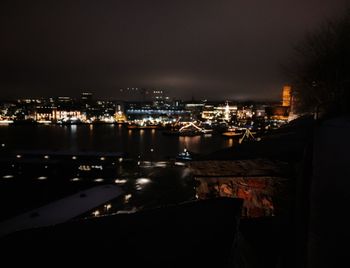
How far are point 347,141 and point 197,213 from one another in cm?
210

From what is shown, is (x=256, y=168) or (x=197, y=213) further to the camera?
(x=256, y=168)

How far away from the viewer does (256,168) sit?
6.03 ft

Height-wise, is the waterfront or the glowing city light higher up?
the glowing city light

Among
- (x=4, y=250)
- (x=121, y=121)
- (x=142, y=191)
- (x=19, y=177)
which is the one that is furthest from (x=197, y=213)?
(x=121, y=121)

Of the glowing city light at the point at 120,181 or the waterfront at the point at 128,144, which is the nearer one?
the glowing city light at the point at 120,181

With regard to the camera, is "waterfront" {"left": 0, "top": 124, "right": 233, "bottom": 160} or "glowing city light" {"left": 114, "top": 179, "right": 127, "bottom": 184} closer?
"glowing city light" {"left": 114, "top": 179, "right": 127, "bottom": 184}

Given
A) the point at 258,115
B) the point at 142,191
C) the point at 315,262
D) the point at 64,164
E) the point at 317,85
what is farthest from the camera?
the point at 258,115

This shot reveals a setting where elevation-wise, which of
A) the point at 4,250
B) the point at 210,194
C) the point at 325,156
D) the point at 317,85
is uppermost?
the point at 317,85

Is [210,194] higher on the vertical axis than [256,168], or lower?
lower

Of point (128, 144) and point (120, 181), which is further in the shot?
point (128, 144)

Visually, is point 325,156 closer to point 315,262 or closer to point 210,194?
point 210,194

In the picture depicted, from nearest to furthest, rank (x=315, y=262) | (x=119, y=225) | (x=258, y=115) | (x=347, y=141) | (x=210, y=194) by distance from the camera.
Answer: (x=315, y=262) < (x=119, y=225) < (x=210, y=194) < (x=347, y=141) < (x=258, y=115)

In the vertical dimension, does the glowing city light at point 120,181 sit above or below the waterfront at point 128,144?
above

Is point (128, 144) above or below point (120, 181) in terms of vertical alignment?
below
